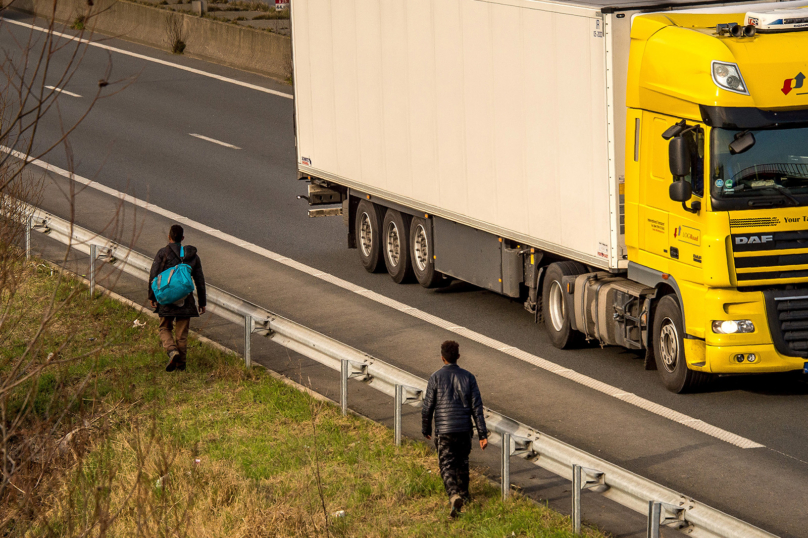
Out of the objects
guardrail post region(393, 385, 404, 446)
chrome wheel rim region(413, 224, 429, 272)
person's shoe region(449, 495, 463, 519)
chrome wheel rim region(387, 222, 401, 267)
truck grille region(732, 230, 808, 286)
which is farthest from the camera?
chrome wheel rim region(387, 222, 401, 267)

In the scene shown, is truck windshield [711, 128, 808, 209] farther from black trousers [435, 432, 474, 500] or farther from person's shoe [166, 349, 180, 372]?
person's shoe [166, 349, 180, 372]

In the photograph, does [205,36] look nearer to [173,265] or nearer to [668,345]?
[173,265]

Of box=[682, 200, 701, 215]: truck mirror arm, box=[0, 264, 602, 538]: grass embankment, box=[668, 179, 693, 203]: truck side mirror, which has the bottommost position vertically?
box=[0, 264, 602, 538]: grass embankment

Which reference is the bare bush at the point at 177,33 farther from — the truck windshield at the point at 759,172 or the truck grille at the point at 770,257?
the truck grille at the point at 770,257

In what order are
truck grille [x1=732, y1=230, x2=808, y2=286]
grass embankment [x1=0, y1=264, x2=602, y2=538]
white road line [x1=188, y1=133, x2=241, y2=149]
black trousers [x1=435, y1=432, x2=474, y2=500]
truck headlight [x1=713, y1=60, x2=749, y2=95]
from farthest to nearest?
white road line [x1=188, y1=133, x2=241, y2=149], truck grille [x1=732, y1=230, x2=808, y2=286], truck headlight [x1=713, y1=60, x2=749, y2=95], black trousers [x1=435, y1=432, x2=474, y2=500], grass embankment [x1=0, y1=264, x2=602, y2=538]

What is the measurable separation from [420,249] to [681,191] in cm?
582

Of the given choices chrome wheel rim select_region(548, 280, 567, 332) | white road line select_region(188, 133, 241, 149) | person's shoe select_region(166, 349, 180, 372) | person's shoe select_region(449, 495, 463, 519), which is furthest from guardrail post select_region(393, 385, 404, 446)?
white road line select_region(188, 133, 241, 149)

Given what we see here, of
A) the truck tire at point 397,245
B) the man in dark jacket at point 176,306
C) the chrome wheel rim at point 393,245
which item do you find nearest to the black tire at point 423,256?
the truck tire at point 397,245

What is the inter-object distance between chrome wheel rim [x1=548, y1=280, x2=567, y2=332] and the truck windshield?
2948mm

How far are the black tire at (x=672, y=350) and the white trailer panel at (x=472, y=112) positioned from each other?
2.65 feet

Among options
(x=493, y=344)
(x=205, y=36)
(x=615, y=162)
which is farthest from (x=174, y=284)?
(x=205, y=36)

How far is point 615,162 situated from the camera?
1301cm

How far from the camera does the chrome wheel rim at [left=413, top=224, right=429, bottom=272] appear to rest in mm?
17219

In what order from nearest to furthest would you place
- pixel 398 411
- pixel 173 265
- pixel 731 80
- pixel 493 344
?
pixel 398 411, pixel 731 80, pixel 173 265, pixel 493 344
